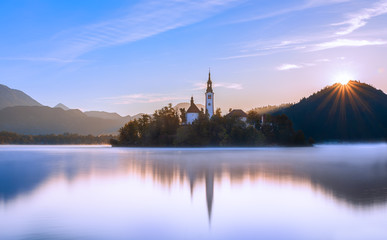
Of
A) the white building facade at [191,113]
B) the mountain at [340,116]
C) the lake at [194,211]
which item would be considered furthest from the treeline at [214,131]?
the lake at [194,211]

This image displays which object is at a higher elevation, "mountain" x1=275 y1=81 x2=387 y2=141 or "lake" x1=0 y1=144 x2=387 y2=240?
"mountain" x1=275 y1=81 x2=387 y2=141

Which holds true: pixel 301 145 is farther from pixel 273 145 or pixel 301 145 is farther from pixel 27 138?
pixel 27 138

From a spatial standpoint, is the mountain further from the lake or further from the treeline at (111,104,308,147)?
the lake

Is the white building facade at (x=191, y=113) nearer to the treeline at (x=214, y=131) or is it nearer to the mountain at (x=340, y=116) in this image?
the treeline at (x=214, y=131)

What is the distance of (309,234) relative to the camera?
352 inches

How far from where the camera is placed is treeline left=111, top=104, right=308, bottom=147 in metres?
96.7

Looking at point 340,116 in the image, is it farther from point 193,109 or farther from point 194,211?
point 194,211

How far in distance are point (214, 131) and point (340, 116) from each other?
98713 millimetres

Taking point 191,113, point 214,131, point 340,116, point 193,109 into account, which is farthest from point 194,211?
point 340,116

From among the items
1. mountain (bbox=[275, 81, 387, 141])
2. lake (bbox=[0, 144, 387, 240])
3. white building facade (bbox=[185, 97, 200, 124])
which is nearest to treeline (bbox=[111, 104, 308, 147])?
white building facade (bbox=[185, 97, 200, 124])

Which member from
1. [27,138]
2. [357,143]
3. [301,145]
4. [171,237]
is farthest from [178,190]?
[27,138]

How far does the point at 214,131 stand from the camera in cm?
9838

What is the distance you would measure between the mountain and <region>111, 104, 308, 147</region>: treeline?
187 feet

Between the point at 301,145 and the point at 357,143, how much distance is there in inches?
2840
